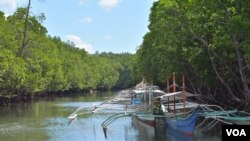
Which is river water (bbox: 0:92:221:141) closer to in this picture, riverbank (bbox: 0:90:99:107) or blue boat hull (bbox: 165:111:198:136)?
blue boat hull (bbox: 165:111:198:136)

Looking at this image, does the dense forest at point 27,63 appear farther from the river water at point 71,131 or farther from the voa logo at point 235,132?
the voa logo at point 235,132

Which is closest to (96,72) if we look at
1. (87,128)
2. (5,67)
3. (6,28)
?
(6,28)

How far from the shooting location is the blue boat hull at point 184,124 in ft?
74.8

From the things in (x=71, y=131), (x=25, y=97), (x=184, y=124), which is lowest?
(x=71, y=131)

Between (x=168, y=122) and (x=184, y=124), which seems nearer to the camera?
(x=184, y=124)

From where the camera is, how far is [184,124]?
23750mm

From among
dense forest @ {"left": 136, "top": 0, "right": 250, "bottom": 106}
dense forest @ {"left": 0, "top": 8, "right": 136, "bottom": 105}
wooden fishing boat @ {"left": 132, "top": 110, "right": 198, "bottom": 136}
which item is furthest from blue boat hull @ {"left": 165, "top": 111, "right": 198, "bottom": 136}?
dense forest @ {"left": 0, "top": 8, "right": 136, "bottom": 105}

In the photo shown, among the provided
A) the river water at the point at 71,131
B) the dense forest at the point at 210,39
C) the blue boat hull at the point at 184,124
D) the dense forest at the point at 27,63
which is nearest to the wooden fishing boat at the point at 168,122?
the blue boat hull at the point at 184,124

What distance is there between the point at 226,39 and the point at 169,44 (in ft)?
26.4

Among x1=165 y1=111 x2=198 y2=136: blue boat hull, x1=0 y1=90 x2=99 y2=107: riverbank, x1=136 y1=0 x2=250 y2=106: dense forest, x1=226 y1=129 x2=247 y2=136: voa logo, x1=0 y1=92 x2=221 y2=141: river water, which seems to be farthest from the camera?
x1=0 y1=90 x2=99 y2=107: riverbank

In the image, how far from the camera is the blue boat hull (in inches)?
898

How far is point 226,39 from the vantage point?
2241 cm

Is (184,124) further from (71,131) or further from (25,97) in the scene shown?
(25,97)

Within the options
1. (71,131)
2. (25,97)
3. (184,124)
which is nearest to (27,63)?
(25,97)
